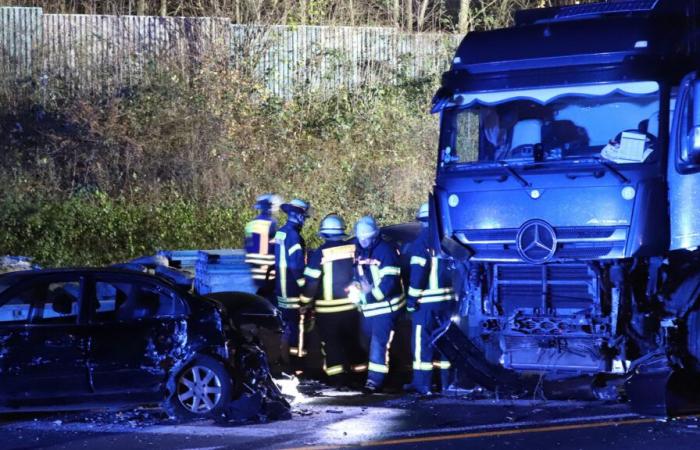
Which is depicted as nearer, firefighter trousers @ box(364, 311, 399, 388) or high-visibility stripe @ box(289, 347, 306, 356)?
firefighter trousers @ box(364, 311, 399, 388)

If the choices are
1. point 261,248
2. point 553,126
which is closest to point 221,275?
point 261,248

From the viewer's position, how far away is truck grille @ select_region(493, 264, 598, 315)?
10195 millimetres

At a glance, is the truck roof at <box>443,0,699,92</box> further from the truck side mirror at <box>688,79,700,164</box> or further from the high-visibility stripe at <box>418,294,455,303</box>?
the high-visibility stripe at <box>418,294,455,303</box>

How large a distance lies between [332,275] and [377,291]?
1.96ft

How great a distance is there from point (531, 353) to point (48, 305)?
4.34 metres

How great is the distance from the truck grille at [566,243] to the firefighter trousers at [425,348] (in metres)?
1.35

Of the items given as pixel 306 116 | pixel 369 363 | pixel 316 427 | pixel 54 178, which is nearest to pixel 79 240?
pixel 54 178

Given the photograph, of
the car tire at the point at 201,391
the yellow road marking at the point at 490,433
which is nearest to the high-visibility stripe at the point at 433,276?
the yellow road marking at the point at 490,433

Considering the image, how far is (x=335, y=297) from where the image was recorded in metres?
12.7

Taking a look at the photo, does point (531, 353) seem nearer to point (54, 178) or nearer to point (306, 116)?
point (54, 178)

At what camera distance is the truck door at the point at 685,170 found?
9.84 meters

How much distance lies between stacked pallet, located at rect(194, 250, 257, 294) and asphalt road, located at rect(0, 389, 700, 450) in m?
2.38

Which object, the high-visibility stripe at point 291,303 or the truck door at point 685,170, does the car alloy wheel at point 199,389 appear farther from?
the truck door at point 685,170

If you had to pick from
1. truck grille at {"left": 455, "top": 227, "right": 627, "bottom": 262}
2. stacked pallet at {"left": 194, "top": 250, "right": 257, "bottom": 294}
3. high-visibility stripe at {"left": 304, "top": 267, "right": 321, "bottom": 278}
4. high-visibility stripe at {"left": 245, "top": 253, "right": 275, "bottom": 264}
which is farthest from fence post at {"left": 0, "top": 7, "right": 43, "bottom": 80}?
truck grille at {"left": 455, "top": 227, "right": 627, "bottom": 262}
